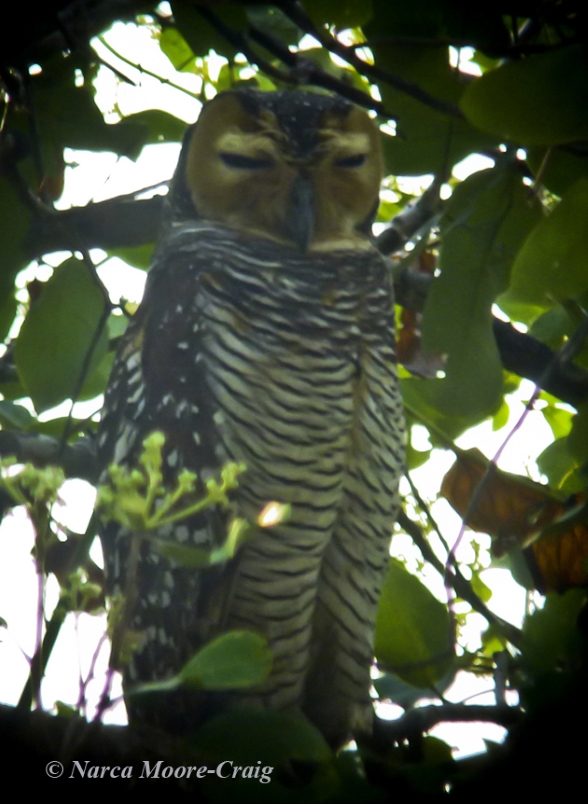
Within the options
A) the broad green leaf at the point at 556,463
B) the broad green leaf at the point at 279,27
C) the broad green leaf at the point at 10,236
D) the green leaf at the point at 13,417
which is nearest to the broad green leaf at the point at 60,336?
the broad green leaf at the point at 10,236

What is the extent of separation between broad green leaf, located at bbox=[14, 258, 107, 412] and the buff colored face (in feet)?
1.31

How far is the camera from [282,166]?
2.10m

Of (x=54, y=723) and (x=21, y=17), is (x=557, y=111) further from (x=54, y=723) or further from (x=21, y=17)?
(x=54, y=723)


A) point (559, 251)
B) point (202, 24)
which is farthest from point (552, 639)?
point (202, 24)

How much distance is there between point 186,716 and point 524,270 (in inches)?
39.8

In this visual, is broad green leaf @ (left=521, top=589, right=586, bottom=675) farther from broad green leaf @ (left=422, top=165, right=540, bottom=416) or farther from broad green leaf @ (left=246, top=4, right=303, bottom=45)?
broad green leaf @ (left=246, top=4, right=303, bottom=45)

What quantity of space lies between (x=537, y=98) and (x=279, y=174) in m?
0.88

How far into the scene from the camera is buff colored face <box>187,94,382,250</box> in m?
2.08

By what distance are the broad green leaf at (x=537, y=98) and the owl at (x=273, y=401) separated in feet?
2.51

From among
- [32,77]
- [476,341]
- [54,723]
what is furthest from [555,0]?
[54,723]

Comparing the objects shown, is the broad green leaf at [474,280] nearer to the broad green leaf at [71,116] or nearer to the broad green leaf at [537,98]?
the broad green leaf at [537,98]

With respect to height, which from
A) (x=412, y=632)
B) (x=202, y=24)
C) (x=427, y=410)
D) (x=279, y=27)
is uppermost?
(x=279, y=27)

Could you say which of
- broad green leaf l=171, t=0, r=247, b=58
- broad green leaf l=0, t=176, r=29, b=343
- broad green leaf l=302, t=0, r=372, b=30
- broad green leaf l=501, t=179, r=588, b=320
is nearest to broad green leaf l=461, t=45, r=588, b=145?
broad green leaf l=501, t=179, r=588, b=320

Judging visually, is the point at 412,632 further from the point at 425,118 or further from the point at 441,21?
the point at 441,21
